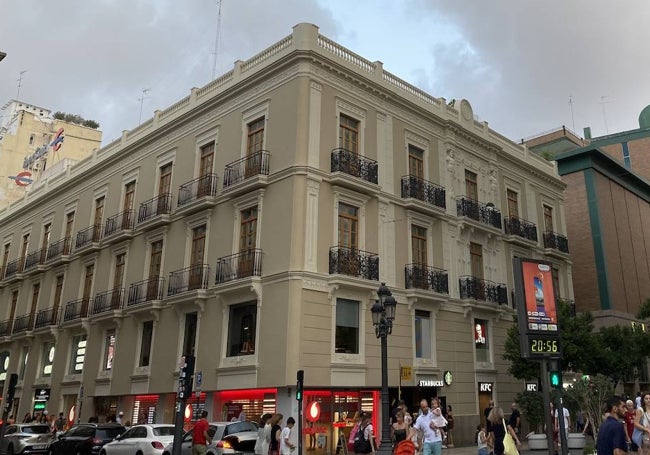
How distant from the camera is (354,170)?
76.1ft

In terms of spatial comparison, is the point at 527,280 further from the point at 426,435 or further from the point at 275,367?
the point at 275,367

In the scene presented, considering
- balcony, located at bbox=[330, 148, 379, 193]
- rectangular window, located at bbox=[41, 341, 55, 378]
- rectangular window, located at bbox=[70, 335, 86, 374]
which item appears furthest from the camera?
rectangular window, located at bbox=[41, 341, 55, 378]

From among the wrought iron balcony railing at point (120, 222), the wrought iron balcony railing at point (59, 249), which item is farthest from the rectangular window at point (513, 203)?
the wrought iron balcony railing at point (59, 249)

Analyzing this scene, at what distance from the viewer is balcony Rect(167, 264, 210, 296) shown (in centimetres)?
2383

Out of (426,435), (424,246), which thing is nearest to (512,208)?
(424,246)

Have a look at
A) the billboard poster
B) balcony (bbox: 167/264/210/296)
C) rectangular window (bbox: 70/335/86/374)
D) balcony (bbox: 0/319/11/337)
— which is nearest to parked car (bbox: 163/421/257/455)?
balcony (bbox: 167/264/210/296)

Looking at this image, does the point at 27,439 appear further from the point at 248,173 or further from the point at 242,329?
the point at 248,173

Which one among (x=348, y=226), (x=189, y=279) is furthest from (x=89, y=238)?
(x=348, y=226)

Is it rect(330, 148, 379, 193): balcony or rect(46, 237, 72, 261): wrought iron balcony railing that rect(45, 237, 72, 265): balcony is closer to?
rect(46, 237, 72, 261): wrought iron balcony railing

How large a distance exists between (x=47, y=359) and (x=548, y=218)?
2994 cm

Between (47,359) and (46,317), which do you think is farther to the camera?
(46,317)

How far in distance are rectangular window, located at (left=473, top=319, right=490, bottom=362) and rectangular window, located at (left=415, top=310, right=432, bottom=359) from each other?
3404 mm

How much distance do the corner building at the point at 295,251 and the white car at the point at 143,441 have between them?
371 cm

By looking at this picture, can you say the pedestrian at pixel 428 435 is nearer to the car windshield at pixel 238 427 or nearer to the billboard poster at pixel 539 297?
the billboard poster at pixel 539 297
